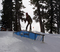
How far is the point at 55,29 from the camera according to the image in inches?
742

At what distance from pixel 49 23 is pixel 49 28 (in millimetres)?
1396

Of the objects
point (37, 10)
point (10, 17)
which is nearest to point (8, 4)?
point (10, 17)

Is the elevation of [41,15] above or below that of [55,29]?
above

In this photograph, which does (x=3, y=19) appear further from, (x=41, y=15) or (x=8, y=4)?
(x=41, y=15)

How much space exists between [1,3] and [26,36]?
62.1ft

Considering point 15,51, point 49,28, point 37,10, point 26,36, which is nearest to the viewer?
point 15,51

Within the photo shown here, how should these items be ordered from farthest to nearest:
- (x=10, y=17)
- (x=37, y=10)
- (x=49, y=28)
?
1. (x=10, y=17)
2. (x=37, y=10)
3. (x=49, y=28)

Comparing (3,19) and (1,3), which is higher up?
(1,3)

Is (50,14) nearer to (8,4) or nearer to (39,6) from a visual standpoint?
(39,6)

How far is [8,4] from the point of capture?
75.0ft

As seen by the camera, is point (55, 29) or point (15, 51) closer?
point (15, 51)

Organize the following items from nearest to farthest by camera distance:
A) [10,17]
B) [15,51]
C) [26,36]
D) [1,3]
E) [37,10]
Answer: [15,51]
[26,36]
[37,10]
[10,17]
[1,3]

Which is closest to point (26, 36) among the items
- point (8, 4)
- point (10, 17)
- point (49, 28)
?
point (49, 28)

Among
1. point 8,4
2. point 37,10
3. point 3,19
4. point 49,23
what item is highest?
point 8,4
